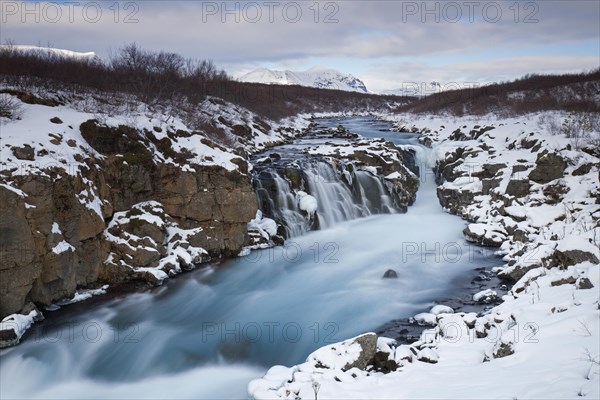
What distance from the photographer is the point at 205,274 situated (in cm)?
1398

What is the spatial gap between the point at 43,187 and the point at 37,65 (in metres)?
12.2

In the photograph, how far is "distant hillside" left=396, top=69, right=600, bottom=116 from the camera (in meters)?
33.4

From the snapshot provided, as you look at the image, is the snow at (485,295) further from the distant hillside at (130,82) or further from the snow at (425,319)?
the distant hillside at (130,82)

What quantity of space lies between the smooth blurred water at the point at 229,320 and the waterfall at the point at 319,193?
138cm

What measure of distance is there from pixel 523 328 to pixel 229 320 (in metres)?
7.06

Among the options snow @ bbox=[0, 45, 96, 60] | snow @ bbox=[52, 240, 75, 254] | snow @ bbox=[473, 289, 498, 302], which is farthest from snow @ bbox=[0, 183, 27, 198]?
snow @ bbox=[0, 45, 96, 60]

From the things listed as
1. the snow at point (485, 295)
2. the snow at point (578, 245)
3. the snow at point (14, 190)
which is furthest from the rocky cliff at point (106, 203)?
the snow at point (578, 245)

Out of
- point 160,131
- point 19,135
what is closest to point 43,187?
point 19,135

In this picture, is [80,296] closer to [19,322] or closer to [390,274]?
[19,322]

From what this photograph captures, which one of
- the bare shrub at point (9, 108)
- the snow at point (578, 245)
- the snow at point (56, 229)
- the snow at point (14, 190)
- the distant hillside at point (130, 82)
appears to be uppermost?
the distant hillside at point (130, 82)

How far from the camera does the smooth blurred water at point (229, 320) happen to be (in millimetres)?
9129

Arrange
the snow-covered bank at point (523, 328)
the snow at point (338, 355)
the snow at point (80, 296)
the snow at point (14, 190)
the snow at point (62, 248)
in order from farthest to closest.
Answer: the snow at point (80, 296), the snow at point (62, 248), the snow at point (14, 190), the snow at point (338, 355), the snow-covered bank at point (523, 328)

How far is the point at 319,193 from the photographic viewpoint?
64.3 feet

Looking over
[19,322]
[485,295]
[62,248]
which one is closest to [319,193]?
[485,295]
